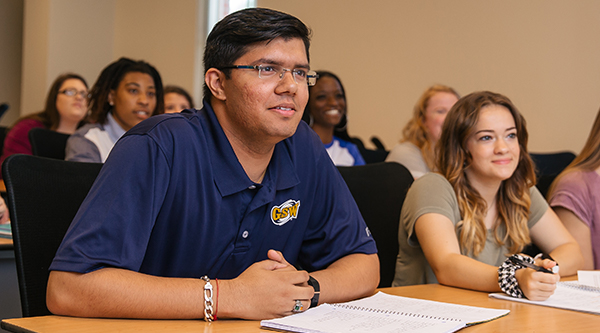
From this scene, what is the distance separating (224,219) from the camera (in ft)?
4.29

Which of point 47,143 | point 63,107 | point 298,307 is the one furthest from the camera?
point 63,107

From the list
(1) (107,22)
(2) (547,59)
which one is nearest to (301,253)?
(2) (547,59)

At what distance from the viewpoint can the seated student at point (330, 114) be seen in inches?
156

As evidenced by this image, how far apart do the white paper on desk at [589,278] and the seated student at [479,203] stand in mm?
76

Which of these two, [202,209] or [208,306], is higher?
[202,209]

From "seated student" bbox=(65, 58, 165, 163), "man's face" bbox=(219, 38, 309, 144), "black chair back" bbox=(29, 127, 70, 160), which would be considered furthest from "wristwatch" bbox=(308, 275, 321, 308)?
"seated student" bbox=(65, 58, 165, 163)

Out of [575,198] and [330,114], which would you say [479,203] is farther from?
[330,114]

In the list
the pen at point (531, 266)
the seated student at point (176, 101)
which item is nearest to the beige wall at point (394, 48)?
the seated student at point (176, 101)

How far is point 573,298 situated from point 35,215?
4.13 feet

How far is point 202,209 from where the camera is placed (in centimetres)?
128

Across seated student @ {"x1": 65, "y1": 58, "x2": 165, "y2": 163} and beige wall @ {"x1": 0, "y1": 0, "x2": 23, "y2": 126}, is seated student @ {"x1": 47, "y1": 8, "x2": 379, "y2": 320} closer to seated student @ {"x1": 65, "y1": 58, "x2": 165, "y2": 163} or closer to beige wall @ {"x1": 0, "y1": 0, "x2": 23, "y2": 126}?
seated student @ {"x1": 65, "y1": 58, "x2": 165, "y2": 163}

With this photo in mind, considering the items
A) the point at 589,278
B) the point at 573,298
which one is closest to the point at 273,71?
the point at 573,298

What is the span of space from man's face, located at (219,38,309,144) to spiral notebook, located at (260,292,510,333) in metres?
0.40

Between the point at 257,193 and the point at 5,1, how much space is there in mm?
7567
